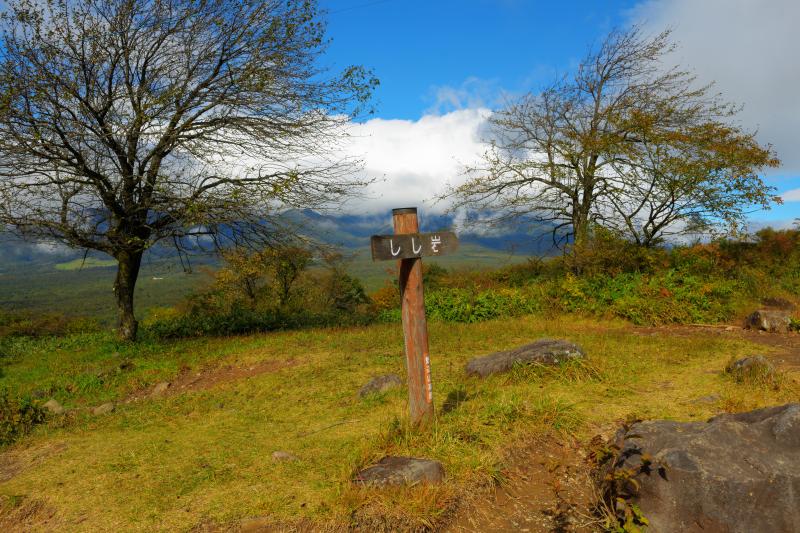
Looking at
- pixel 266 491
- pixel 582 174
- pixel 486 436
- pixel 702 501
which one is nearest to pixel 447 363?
pixel 486 436

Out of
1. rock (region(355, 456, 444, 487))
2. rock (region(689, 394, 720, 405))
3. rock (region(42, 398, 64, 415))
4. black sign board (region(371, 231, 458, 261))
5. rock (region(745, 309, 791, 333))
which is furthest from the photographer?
rock (region(745, 309, 791, 333))

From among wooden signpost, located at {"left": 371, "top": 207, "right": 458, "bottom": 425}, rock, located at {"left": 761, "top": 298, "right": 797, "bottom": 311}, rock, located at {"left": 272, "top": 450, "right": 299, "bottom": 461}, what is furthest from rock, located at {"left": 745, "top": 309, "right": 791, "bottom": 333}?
rock, located at {"left": 272, "top": 450, "right": 299, "bottom": 461}

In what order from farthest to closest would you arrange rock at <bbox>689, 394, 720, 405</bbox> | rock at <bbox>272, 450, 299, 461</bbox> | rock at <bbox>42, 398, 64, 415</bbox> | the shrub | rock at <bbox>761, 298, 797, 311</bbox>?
rock at <bbox>761, 298, 797, 311</bbox>
rock at <bbox>42, 398, 64, 415</bbox>
the shrub
rock at <bbox>689, 394, 720, 405</bbox>
rock at <bbox>272, 450, 299, 461</bbox>

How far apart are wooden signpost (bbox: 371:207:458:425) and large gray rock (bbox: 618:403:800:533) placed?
1979 mm

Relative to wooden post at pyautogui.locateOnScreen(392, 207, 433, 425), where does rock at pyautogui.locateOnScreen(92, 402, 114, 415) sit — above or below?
below

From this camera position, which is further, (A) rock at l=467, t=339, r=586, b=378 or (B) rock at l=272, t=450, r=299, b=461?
(A) rock at l=467, t=339, r=586, b=378

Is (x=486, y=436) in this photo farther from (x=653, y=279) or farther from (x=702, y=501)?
(x=653, y=279)

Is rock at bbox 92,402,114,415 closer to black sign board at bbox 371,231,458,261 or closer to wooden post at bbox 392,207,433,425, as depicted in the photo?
wooden post at bbox 392,207,433,425

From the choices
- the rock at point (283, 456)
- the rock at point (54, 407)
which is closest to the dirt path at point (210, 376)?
the rock at point (54, 407)

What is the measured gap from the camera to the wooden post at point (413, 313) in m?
5.23

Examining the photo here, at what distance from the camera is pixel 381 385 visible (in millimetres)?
7703

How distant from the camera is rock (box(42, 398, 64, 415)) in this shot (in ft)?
26.9

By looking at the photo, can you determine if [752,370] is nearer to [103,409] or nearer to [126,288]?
[103,409]

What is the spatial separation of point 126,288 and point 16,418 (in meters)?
5.74
